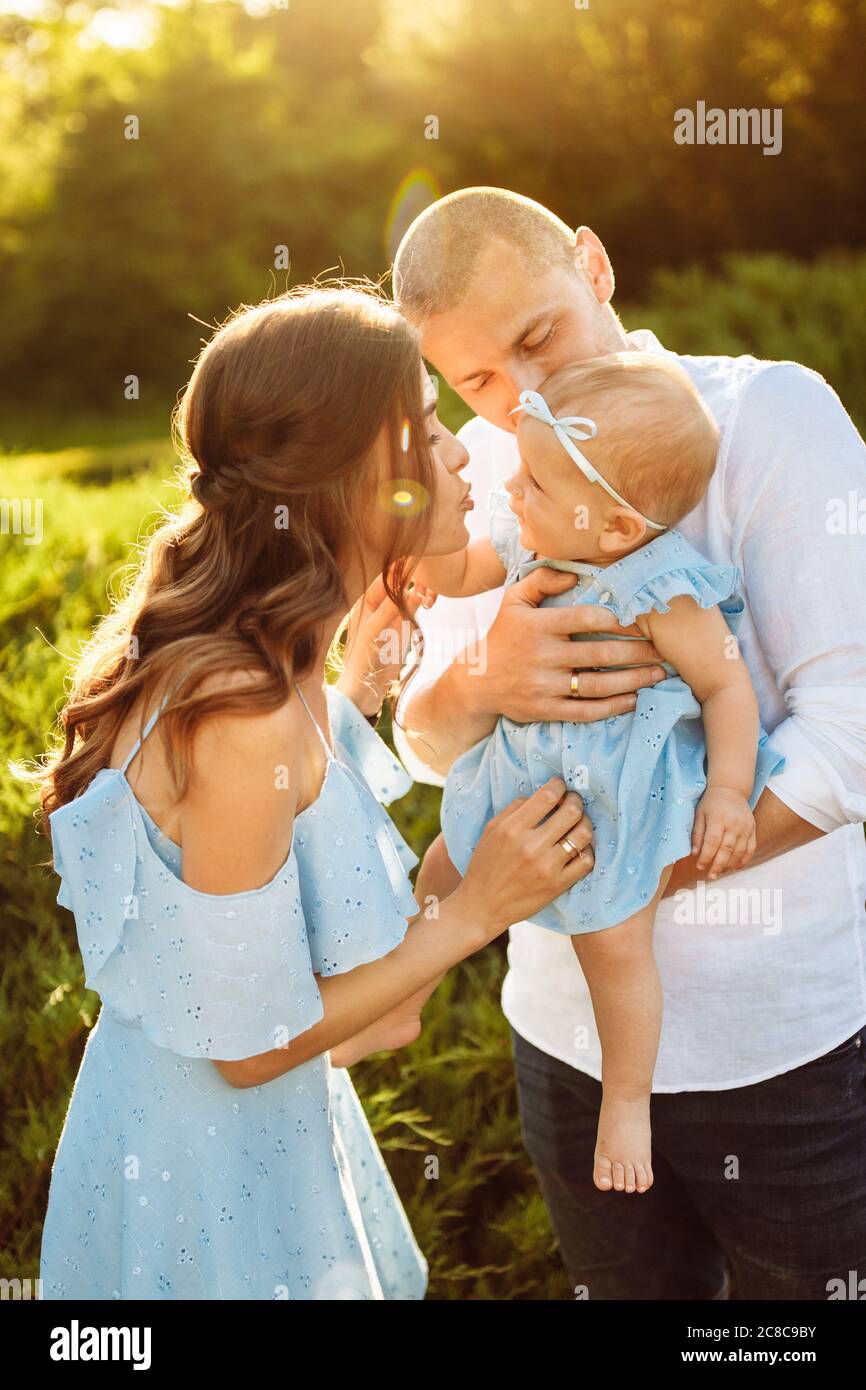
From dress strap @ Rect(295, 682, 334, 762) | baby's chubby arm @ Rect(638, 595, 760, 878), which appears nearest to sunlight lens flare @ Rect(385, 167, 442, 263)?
baby's chubby arm @ Rect(638, 595, 760, 878)

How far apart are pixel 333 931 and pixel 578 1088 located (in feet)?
2.37

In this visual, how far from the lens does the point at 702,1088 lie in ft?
7.29

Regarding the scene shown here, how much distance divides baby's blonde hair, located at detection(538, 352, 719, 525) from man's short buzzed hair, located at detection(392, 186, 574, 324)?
0.41m

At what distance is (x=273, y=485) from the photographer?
199cm

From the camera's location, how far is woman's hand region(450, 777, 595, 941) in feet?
6.86

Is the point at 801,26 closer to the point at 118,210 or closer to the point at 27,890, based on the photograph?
the point at 27,890

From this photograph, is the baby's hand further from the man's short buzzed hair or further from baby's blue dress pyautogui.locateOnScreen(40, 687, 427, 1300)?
the man's short buzzed hair

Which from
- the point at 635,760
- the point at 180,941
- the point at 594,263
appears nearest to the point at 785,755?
the point at 635,760

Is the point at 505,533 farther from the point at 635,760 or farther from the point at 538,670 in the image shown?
the point at 635,760

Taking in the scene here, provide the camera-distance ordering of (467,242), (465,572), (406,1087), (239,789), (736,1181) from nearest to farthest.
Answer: (239,789) → (736,1181) → (467,242) → (465,572) → (406,1087)

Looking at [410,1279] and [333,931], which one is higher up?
[333,931]

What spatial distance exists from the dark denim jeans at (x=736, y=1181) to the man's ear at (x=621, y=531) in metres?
0.98

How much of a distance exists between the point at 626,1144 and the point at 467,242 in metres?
1.75
